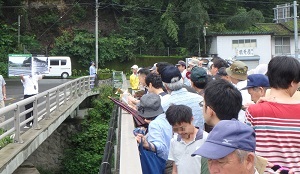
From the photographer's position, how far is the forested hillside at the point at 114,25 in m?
40.9

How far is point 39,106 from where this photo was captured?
39.7ft

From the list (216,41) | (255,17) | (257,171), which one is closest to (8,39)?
(216,41)

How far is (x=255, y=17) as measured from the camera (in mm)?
43500

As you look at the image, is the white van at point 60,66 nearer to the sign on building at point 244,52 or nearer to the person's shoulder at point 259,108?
the sign on building at point 244,52

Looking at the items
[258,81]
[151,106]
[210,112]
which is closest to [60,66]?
[151,106]

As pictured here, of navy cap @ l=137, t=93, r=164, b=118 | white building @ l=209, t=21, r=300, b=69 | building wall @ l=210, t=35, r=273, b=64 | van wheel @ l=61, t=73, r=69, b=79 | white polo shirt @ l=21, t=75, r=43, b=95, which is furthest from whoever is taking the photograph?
van wheel @ l=61, t=73, r=69, b=79

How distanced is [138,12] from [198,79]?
4000cm

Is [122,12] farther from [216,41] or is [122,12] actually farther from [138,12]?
[216,41]

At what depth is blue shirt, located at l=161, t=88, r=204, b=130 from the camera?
4.73 metres

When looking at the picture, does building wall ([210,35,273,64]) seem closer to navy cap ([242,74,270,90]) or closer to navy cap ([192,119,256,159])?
navy cap ([242,74,270,90])

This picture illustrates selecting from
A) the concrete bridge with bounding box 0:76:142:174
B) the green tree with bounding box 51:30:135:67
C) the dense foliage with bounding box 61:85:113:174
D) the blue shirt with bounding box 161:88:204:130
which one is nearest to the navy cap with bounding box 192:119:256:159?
the concrete bridge with bounding box 0:76:142:174

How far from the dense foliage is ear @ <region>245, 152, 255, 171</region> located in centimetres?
1476

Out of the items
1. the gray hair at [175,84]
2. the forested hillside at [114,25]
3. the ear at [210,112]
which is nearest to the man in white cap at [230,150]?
the ear at [210,112]

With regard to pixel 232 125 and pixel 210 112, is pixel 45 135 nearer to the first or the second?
pixel 210 112
